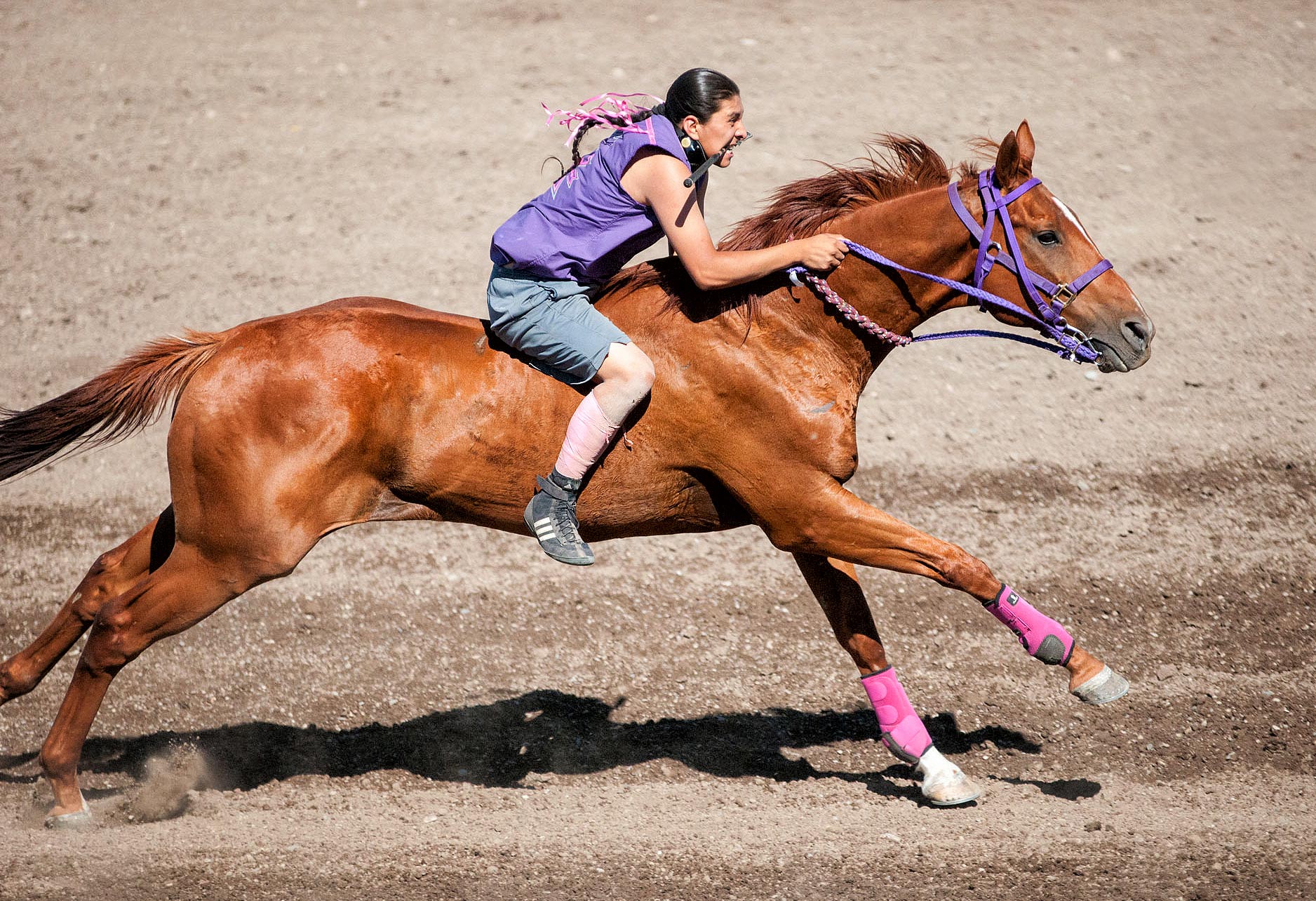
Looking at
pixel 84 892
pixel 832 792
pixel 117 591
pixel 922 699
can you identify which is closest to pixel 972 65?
pixel 922 699

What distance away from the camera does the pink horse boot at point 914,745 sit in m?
4.81

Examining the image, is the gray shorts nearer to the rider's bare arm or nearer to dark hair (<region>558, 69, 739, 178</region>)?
the rider's bare arm

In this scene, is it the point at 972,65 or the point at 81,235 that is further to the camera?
the point at 972,65

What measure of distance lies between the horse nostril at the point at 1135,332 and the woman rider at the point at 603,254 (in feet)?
3.53

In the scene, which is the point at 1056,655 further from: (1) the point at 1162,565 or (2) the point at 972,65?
(2) the point at 972,65

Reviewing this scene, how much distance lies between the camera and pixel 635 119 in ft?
14.7

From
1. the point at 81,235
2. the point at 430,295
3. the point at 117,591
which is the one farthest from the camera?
the point at 81,235

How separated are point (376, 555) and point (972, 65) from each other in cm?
839

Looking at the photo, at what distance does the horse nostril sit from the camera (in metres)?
4.21

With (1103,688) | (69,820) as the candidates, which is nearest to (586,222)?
(1103,688)

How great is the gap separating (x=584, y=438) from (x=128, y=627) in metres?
2.05

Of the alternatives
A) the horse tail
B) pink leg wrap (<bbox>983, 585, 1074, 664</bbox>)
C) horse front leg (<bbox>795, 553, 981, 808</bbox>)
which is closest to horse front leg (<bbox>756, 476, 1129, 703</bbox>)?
pink leg wrap (<bbox>983, 585, 1074, 664</bbox>)

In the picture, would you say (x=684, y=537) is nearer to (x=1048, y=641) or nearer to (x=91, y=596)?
(x=1048, y=641)

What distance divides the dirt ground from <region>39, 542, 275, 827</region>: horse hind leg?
0.26m
